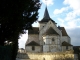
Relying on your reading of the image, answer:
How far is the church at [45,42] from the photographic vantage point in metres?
54.3

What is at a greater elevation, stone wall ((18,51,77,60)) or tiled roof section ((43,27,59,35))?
tiled roof section ((43,27,59,35))

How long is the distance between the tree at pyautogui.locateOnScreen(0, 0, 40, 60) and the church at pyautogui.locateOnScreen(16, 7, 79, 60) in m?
31.3

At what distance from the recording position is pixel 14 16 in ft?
54.5

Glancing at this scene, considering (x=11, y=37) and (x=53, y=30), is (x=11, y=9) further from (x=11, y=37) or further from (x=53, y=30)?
(x=53, y=30)

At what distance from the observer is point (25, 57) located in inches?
2154

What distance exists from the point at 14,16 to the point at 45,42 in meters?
42.5

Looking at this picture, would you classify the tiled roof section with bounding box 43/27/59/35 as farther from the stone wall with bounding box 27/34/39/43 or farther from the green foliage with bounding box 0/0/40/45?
the green foliage with bounding box 0/0/40/45

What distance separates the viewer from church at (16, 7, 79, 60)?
54281 mm

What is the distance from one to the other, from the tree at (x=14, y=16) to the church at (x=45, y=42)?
31.3 m

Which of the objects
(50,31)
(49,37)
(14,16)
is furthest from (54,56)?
(14,16)

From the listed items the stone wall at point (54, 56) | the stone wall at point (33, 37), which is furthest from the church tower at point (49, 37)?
the stone wall at point (54, 56)

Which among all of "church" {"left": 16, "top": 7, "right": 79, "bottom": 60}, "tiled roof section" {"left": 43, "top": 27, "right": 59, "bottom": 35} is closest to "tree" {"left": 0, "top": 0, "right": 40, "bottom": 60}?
"church" {"left": 16, "top": 7, "right": 79, "bottom": 60}

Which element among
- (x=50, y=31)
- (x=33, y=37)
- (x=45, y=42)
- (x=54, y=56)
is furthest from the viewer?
(x=33, y=37)

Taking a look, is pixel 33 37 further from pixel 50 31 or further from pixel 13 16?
pixel 13 16
